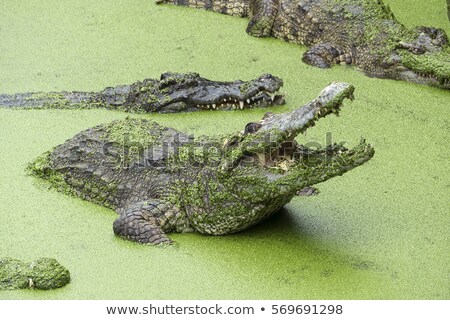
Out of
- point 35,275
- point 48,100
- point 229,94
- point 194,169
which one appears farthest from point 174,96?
point 35,275

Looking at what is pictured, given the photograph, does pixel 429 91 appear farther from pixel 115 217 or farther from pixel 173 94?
pixel 115 217

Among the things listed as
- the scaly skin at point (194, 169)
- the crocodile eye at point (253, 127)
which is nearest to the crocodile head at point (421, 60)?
the scaly skin at point (194, 169)

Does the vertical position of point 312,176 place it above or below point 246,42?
above

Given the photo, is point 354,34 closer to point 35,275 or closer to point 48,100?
point 48,100

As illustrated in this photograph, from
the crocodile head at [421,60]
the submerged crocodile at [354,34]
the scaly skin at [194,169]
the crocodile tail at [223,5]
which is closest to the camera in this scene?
the scaly skin at [194,169]

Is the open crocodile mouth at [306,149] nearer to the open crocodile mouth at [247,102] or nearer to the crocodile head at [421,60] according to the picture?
the open crocodile mouth at [247,102]

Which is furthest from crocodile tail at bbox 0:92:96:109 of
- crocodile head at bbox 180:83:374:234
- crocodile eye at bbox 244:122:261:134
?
crocodile eye at bbox 244:122:261:134

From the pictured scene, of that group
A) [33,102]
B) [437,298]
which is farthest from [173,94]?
[437,298]

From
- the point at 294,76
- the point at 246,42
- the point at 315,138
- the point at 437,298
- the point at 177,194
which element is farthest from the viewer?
the point at 246,42

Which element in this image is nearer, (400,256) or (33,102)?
(400,256)
